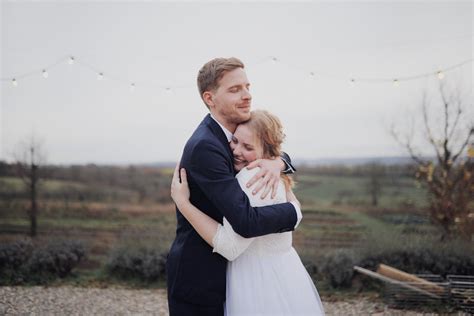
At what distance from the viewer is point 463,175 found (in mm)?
8711

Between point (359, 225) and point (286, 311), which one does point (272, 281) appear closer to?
point (286, 311)

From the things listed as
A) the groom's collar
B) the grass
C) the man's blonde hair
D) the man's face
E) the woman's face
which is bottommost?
the grass

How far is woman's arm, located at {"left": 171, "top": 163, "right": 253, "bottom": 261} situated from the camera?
188 centimetres

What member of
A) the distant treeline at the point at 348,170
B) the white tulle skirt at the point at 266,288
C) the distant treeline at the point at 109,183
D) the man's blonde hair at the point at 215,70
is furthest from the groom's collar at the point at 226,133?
the distant treeline at the point at 109,183

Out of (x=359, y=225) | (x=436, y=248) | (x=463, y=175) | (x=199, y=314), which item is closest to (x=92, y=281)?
(x=436, y=248)

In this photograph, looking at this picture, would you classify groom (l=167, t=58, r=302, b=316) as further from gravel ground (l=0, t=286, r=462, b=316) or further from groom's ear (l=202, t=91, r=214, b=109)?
gravel ground (l=0, t=286, r=462, b=316)

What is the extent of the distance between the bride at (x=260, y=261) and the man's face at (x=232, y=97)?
0.06 metres

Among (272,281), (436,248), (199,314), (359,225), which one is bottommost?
(359,225)

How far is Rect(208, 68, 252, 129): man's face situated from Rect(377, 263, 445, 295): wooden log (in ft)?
16.1

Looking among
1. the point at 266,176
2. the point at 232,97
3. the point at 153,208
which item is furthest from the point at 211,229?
the point at 153,208

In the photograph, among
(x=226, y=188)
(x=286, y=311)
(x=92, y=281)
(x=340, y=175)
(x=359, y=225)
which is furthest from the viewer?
(x=340, y=175)

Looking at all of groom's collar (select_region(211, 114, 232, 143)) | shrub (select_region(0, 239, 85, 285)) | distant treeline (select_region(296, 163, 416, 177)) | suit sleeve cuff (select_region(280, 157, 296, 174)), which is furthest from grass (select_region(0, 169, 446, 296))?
groom's collar (select_region(211, 114, 232, 143))

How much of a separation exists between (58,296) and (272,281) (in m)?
5.69

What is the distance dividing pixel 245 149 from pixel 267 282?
0.61 meters
